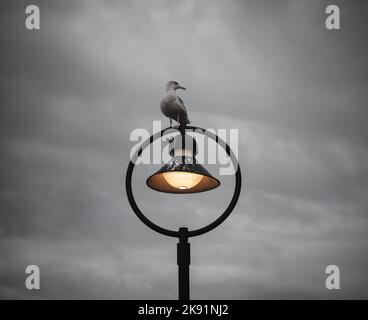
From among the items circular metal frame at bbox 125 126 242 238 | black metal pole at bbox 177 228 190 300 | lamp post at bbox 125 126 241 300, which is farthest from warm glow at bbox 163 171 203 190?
black metal pole at bbox 177 228 190 300

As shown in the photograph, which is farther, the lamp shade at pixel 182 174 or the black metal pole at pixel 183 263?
the lamp shade at pixel 182 174

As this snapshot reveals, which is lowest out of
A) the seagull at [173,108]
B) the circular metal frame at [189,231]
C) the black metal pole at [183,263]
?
the black metal pole at [183,263]

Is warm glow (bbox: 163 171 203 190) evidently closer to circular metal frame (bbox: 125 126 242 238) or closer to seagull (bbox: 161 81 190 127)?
circular metal frame (bbox: 125 126 242 238)

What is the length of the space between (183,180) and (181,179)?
0.12 ft

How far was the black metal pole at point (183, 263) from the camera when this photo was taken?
16.9 feet

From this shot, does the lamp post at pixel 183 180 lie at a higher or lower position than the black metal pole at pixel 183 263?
higher

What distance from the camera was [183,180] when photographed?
19.9 feet

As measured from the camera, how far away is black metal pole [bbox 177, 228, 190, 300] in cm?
515

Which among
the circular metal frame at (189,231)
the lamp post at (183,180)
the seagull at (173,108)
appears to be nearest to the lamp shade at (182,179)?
the lamp post at (183,180)

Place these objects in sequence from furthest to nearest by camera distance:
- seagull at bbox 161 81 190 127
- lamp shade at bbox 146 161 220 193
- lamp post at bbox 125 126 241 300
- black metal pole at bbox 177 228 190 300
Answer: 1. seagull at bbox 161 81 190 127
2. lamp shade at bbox 146 161 220 193
3. lamp post at bbox 125 126 241 300
4. black metal pole at bbox 177 228 190 300

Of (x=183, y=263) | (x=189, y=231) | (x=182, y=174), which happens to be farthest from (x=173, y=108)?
(x=183, y=263)

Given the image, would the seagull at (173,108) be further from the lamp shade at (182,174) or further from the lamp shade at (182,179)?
the lamp shade at (182,179)
